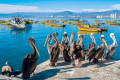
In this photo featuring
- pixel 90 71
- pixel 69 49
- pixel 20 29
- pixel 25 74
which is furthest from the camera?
pixel 20 29

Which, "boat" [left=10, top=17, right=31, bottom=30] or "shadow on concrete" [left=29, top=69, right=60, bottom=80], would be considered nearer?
"shadow on concrete" [left=29, top=69, right=60, bottom=80]

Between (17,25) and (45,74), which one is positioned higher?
(17,25)

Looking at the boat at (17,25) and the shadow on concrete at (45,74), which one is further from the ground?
the boat at (17,25)

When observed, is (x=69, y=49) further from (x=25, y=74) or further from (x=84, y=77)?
(x=25, y=74)

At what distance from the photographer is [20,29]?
44.9 metres

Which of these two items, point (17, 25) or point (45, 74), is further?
point (17, 25)

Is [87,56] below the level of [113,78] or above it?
above

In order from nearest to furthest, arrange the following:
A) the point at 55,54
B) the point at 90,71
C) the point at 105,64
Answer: the point at 90,71, the point at 55,54, the point at 105,64

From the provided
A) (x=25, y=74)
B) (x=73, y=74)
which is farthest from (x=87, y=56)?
(x=25, y=74)

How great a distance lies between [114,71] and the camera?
7.05 meters

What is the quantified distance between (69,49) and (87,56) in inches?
53.6

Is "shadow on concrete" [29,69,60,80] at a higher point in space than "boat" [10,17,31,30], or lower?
lower

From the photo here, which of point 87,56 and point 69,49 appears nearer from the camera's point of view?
point 87,56

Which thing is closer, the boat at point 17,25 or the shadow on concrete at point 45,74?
the shadow on concrete at point 45,74
